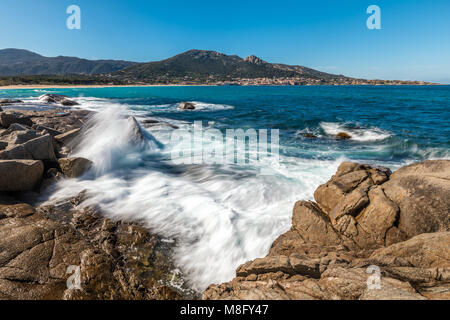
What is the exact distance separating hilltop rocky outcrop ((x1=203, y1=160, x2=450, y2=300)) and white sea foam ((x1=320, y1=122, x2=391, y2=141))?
10.1 metres

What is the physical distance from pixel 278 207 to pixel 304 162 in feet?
15.0

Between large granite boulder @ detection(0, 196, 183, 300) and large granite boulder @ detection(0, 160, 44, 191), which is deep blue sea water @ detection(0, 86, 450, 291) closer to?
large granite boulder @ detection(0, 196, 183, 300)

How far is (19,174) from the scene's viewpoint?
18.0 ft

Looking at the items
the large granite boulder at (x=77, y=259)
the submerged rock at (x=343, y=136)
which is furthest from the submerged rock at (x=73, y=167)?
the submerged rock at (x=343, y=136)

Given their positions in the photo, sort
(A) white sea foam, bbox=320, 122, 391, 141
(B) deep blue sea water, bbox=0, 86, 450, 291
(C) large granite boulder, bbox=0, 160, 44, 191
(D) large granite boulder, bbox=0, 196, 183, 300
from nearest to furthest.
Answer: (D) large granite boulder, bbox=0, 196, 183, 300
(B) deep blue sea water, bbox=0, 86, 450, 291
(C) large granite boulder, bbox=0, 160, 44, 191
(A) white sea foam, bbox=320, 122, 391, 141

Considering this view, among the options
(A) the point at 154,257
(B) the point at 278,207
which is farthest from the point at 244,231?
(A) the point at 154,257

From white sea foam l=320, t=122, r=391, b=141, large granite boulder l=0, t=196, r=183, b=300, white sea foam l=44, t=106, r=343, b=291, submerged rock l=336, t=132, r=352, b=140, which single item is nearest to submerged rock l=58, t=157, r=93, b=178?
white sea foam l=44, t=106, r=343, b=291

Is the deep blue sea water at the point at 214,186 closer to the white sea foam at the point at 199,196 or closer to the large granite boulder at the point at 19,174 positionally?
the white sea foam at the point at 199,196

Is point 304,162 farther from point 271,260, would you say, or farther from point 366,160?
point 271,260

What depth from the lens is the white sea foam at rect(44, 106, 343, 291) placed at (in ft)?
15.1

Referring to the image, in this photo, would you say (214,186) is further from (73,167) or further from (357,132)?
(357,132)

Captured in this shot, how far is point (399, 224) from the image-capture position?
4121 mm

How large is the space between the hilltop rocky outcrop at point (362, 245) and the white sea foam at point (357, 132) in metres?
10.1

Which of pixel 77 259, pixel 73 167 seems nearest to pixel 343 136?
pixel 73 167
